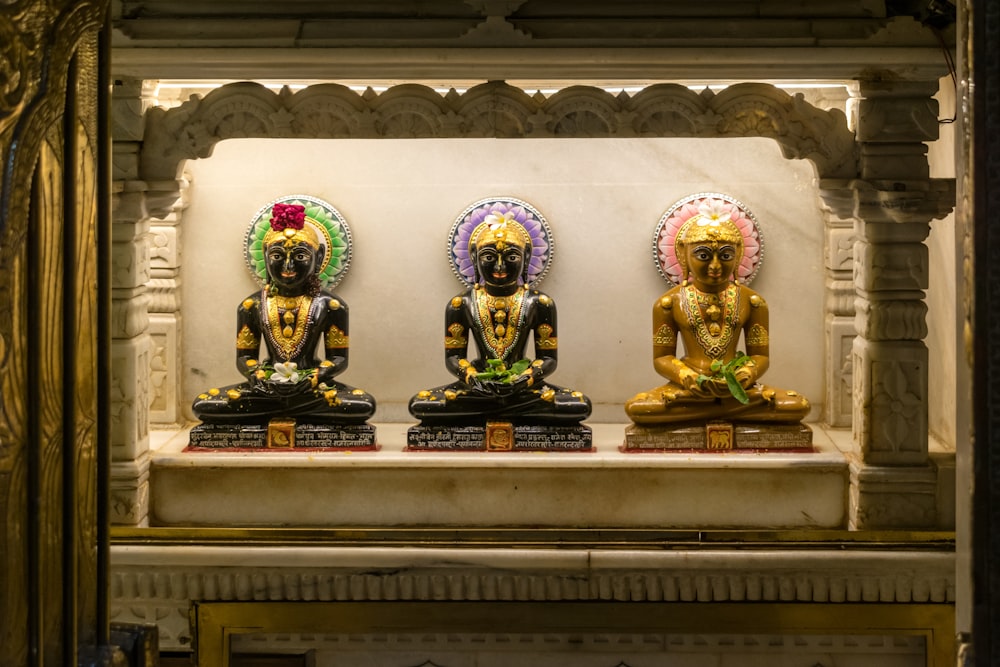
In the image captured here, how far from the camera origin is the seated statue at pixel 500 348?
6168mm

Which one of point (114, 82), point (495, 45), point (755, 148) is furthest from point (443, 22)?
point (755, 148)

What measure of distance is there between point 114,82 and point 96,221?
3677 mm

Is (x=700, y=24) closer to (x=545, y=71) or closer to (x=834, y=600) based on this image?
(x=545, y=71)

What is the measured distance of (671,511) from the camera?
5.95m

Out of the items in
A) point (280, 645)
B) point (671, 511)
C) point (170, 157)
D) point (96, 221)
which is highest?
point (170, 157)

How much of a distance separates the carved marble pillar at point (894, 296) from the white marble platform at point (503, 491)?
208mm

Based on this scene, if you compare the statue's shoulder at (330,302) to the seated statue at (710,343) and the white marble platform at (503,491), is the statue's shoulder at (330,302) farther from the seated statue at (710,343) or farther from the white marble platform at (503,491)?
the seated statue at (710,343)

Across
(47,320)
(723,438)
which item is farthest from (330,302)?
(47,320)

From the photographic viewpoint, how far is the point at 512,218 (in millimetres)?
6820

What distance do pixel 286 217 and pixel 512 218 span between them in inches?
43.4

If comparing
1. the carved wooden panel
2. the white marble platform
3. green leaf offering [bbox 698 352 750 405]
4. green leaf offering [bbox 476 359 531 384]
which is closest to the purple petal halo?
green leaf offering [bbox 476 359 531 384]

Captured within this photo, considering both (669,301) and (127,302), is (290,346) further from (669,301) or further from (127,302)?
(669,301)

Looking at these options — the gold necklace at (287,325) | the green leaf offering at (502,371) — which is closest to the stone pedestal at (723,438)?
the green leaf offering at (502,371)

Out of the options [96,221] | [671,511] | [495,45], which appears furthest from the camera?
[671,511]
